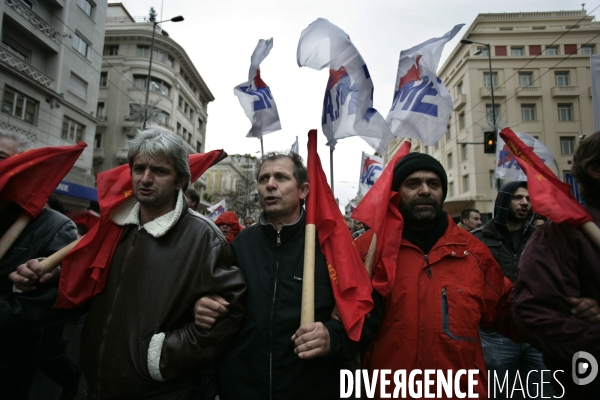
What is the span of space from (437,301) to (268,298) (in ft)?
3.05

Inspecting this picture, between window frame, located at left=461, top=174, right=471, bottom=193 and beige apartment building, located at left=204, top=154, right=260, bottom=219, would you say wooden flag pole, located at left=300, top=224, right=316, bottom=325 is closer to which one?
window frame, located at left=461, top=174, right=471, bottom=193

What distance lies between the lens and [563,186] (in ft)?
6.12

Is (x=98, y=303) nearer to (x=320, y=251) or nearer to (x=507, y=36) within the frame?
(x=320, y=251)

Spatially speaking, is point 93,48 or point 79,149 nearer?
point 79,149

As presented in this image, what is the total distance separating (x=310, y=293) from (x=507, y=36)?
37272 millimetres

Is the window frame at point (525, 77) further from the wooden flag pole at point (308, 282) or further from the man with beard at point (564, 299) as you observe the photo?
the wooden flag pole at point (308, 282)

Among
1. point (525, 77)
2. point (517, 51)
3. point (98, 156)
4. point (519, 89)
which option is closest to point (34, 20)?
point (98, 156)

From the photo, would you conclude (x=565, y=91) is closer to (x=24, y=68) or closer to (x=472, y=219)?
(x=472, y=219)

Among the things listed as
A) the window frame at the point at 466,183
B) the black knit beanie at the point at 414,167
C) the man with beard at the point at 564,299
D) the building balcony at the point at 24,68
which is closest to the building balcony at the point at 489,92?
the window frame at the point at 466,183

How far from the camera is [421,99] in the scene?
266 centimetres

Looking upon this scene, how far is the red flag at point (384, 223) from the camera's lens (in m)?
2.04

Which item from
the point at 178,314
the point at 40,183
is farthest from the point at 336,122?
the point at 40,183

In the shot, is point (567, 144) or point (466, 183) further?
point (466, 183)

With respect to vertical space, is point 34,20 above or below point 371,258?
above
